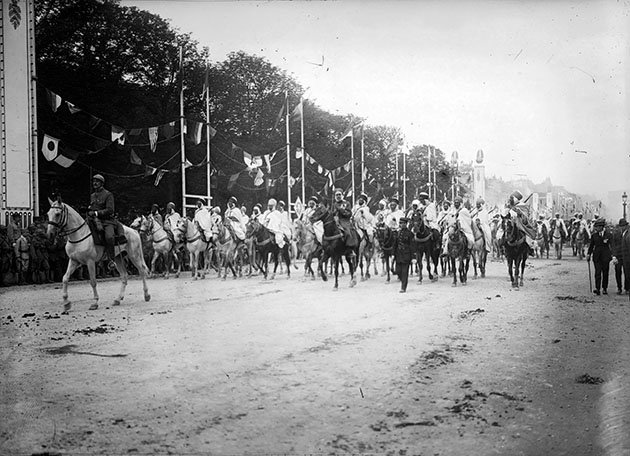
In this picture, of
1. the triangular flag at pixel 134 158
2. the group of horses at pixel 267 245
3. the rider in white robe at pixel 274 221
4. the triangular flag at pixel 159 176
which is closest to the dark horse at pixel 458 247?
the group of horses at pixel 267 245

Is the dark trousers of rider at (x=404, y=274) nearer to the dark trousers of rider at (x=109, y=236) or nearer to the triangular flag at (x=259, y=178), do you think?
the triangular flag at (x=259, y=178)

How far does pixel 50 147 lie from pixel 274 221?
6554 millimetres

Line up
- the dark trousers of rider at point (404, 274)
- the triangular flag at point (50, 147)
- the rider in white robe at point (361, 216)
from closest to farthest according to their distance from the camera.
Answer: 1. the dark trousers of rider at point (404, 274)
2. the triangular flag at point (50, 147)
3. the rider in white robe at point (361, 216)

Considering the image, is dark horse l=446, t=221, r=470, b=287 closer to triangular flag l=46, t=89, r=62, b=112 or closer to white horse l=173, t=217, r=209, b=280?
white horse l=173, t=217, r=209, b=280

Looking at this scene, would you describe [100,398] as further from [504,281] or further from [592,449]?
[504,281]

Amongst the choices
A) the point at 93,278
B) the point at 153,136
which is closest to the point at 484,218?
the point at 153,136

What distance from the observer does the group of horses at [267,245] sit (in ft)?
34.8

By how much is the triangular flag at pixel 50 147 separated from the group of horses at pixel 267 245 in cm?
332

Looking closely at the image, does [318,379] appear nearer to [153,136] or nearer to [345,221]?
[345,221]

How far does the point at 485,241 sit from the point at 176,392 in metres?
13.2

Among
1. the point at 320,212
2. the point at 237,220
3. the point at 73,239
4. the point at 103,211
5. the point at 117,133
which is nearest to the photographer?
the point at 73,239

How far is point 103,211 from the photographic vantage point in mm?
10641

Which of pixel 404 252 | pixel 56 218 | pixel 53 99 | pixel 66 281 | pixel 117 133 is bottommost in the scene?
pixel 66 281

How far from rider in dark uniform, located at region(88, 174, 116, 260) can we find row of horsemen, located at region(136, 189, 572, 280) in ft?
12.5
